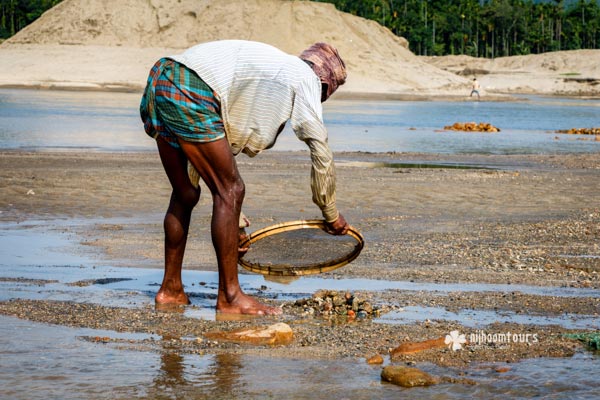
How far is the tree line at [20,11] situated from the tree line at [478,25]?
4188 cm

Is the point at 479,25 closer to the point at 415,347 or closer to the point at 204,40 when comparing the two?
the point at 204,40

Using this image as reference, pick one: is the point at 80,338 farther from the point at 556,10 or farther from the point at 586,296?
the point at 556,10

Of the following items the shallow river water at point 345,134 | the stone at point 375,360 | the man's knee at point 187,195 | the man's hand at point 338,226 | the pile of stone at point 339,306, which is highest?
the man's knee at point 187,195

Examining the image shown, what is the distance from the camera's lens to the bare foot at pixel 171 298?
620 centimetres

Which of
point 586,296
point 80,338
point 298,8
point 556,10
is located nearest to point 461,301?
point 586,296

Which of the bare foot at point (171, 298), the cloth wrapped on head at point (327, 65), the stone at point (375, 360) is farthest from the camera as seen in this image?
the bare foot at point (171, 298)

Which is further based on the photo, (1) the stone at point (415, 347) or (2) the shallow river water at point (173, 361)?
(1) the stone at point (415, 347)

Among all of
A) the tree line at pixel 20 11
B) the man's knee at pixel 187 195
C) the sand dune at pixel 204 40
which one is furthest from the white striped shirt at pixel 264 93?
the tree line at pixel 20 11

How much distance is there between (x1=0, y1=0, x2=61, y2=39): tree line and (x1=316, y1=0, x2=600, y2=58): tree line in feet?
137

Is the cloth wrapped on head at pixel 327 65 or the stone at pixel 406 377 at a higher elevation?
the cloth wrapped on head at pixel 327 65

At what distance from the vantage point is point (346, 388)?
434 cm

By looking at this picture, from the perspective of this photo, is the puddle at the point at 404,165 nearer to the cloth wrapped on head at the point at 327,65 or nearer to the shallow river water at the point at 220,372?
the cloth wrapped on head at the point at 327,65

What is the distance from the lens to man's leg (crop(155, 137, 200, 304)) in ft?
19.9

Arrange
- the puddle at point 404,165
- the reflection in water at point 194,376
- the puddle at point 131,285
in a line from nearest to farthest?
1. the reflection in water at point 194,376
2. the puddle at point 131,285
3. the puddle at point 404,165
